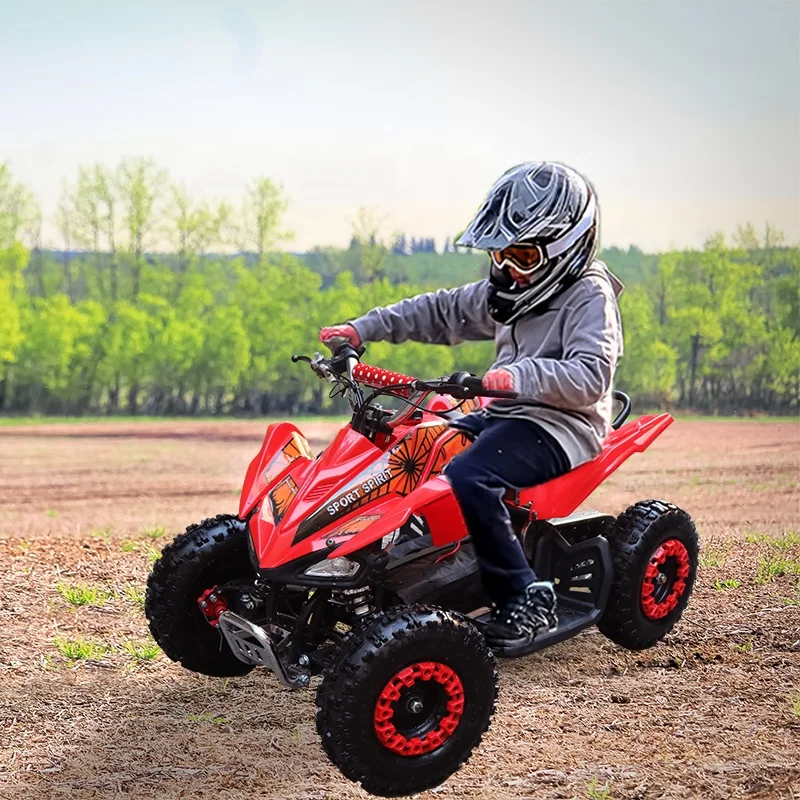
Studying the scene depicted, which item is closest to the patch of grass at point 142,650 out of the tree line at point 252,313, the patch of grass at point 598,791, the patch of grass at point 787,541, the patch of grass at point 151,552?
the patch of grass at point 151,552

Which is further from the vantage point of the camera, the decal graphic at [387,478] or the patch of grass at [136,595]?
the patch of grass at [136,595]

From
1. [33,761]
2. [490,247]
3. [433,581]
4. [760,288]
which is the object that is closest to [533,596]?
[433,581]

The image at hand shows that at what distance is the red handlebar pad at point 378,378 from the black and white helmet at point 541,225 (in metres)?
0.52

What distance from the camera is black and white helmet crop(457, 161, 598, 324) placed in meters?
3.67

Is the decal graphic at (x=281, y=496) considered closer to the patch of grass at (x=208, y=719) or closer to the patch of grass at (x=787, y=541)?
the patch of grass at (x=208, y=719)

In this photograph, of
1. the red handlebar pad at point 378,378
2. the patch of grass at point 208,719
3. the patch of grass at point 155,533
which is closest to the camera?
the red handlebar pad at point 378,378

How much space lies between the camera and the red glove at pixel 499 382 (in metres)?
3.40

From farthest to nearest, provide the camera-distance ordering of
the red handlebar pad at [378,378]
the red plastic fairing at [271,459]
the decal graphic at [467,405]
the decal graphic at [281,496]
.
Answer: the decal graphic at [467,405], the red plastic fairing at [271,459], the red handlebar pad at [378,378], the decal graphic at [281,496]

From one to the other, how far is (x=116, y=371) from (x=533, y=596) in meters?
18.7

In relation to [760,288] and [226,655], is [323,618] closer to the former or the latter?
[226,655]

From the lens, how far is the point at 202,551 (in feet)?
13.0

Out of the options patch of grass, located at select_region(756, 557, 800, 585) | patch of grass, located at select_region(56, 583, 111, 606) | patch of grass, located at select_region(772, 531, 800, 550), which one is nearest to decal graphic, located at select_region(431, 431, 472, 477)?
patch of grass, located at select_region(56, 583, 111, 606)

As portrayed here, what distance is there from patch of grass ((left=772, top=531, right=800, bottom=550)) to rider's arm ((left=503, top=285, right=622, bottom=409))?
3.68m

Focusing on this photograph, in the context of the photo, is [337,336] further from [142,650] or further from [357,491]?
[142,650]
